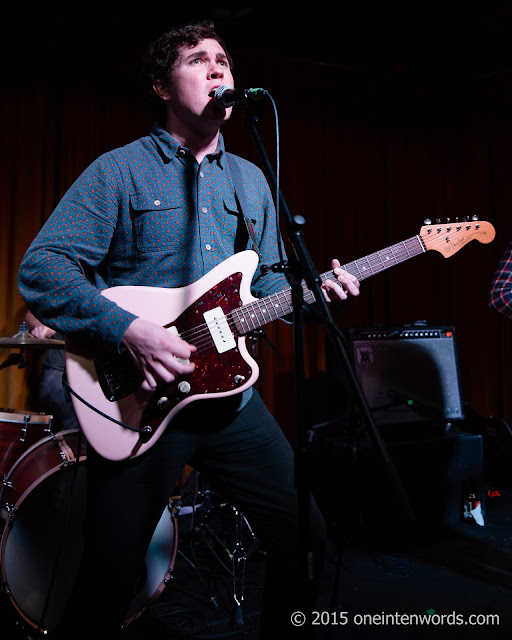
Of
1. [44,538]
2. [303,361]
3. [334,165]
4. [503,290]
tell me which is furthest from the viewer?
[334,165]

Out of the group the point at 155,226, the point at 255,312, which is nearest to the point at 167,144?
the point at 155,226

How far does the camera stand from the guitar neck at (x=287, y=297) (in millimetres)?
1688

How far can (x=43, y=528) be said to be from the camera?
2.42 metres

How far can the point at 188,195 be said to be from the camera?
1.77 meters

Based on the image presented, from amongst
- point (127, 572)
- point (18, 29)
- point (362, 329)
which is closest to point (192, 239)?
point (127, 572)

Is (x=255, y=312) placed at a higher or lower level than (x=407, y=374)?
higher

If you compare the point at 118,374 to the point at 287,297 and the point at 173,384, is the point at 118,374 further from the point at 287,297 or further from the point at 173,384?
the point at 287,297

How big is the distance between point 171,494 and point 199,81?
1.33 metres

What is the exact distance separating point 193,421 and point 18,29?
14.8 ft

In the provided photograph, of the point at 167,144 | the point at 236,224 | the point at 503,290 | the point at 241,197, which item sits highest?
the point at 167,144

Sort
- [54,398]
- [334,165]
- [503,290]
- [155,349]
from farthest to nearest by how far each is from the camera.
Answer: [334,165], [54,398], [503,290], [155,349]

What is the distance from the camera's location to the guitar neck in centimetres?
169

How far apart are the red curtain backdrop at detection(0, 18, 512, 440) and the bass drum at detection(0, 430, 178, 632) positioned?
6.83ft

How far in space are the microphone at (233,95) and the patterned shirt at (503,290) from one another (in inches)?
74.7
